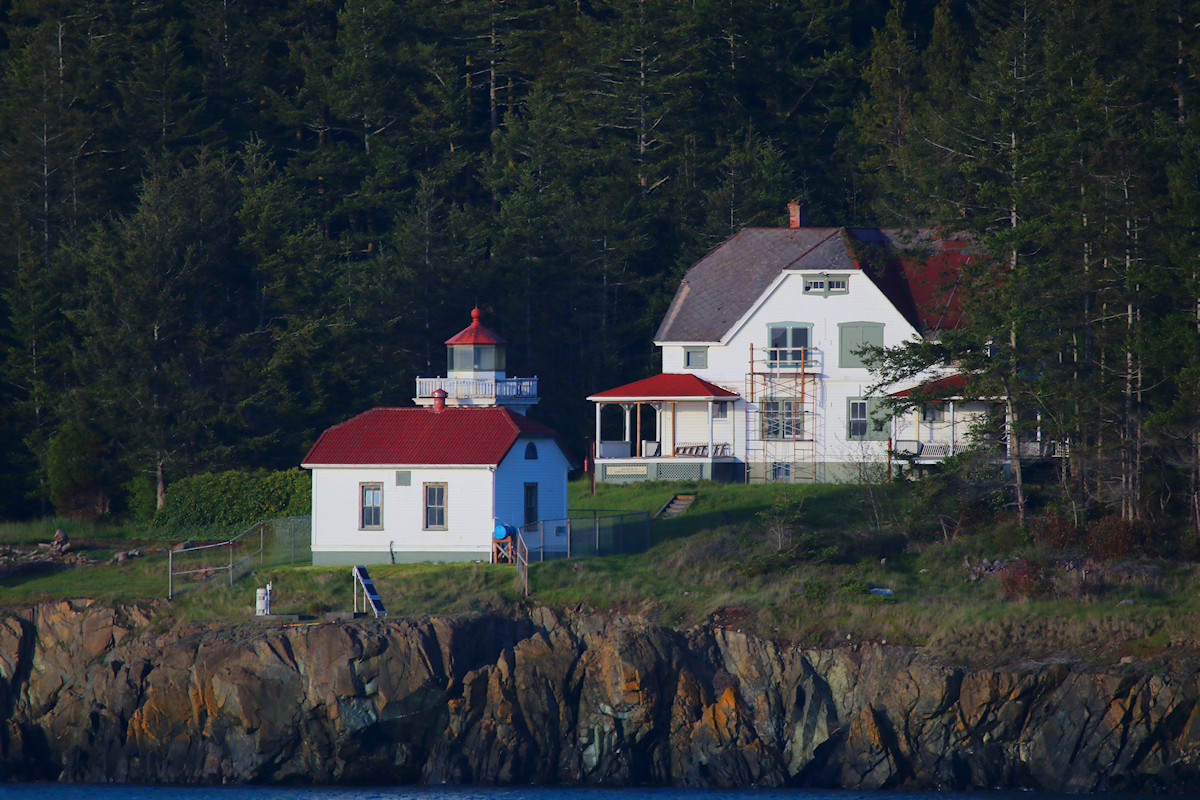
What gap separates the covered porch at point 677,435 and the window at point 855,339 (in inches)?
139

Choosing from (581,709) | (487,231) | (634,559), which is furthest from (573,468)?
(487,231)

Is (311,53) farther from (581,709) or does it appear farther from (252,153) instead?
(581,709)

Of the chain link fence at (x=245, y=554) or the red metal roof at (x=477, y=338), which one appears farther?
the red metal roof at (x=477, y=338)

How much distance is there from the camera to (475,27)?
245ft

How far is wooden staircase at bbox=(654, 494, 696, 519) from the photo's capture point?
48.2m

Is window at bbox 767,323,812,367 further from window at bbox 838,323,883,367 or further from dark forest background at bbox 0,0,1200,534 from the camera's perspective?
dark forest background at bbox 0,0,1200,534

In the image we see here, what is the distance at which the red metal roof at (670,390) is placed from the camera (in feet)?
175

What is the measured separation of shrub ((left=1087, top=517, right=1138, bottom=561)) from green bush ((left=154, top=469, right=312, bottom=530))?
21.2m

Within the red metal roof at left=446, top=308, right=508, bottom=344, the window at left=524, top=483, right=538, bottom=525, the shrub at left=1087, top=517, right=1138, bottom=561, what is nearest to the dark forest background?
the shrub at left=1087, top=517, right=1138, bottom=561

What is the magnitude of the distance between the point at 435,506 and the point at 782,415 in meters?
15.3

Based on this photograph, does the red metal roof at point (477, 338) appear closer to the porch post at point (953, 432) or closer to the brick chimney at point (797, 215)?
the porch post at point (953, 432)

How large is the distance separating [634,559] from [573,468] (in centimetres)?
355

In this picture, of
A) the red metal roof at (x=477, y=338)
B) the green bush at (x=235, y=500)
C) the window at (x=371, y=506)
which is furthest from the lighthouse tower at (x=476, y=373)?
the window at (x=371, y=506)

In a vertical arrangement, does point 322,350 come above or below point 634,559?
above
